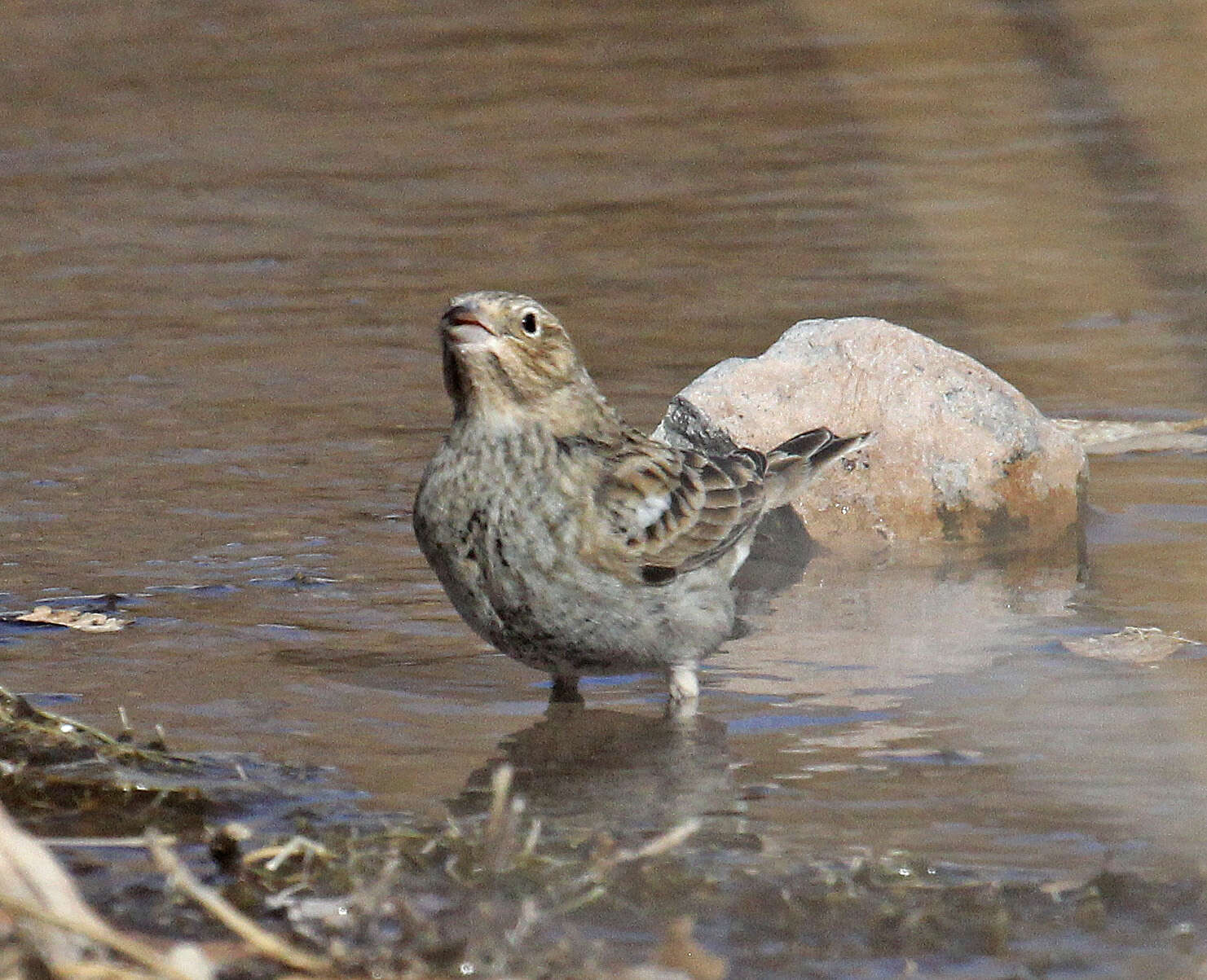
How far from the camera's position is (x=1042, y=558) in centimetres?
800

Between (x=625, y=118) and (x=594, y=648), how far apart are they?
371 inches

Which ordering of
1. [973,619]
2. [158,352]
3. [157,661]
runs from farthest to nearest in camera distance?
[158,352]
[973,619]
[157,661]

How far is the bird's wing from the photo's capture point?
21.6 ft

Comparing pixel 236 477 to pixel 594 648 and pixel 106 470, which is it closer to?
pixel 106 470

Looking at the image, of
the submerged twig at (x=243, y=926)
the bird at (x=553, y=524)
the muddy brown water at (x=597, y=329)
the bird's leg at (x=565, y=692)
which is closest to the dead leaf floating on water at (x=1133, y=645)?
the muddy brown water at (x=597, y=329)

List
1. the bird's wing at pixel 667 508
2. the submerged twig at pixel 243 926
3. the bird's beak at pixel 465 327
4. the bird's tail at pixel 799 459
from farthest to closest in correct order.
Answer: the bird's tail at pixel 799 459 → the bird's wing at pixel 667 508 → the bird's beak at pixel 465 327 → the submerged twig at pixel 243 926

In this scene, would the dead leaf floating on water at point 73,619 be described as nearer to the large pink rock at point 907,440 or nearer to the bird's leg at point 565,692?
the bird's leg at point 565,692

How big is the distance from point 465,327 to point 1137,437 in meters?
3.79

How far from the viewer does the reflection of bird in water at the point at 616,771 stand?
5574 mm

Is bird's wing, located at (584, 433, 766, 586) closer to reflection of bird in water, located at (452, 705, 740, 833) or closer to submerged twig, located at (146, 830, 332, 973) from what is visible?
reflection of bird in water, located at (452, 705, 740, 833)


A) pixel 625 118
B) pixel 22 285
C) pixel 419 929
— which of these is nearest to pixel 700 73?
pixel 625 118

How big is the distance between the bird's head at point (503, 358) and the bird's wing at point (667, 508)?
0.34m

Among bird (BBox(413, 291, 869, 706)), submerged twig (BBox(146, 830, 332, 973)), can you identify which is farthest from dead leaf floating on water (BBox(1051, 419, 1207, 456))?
submerged twig (BBox(146, 830, 332, 973))

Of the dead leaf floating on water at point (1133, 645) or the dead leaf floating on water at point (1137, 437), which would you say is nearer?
the dead leaf floating on water at point (1133, 645)
